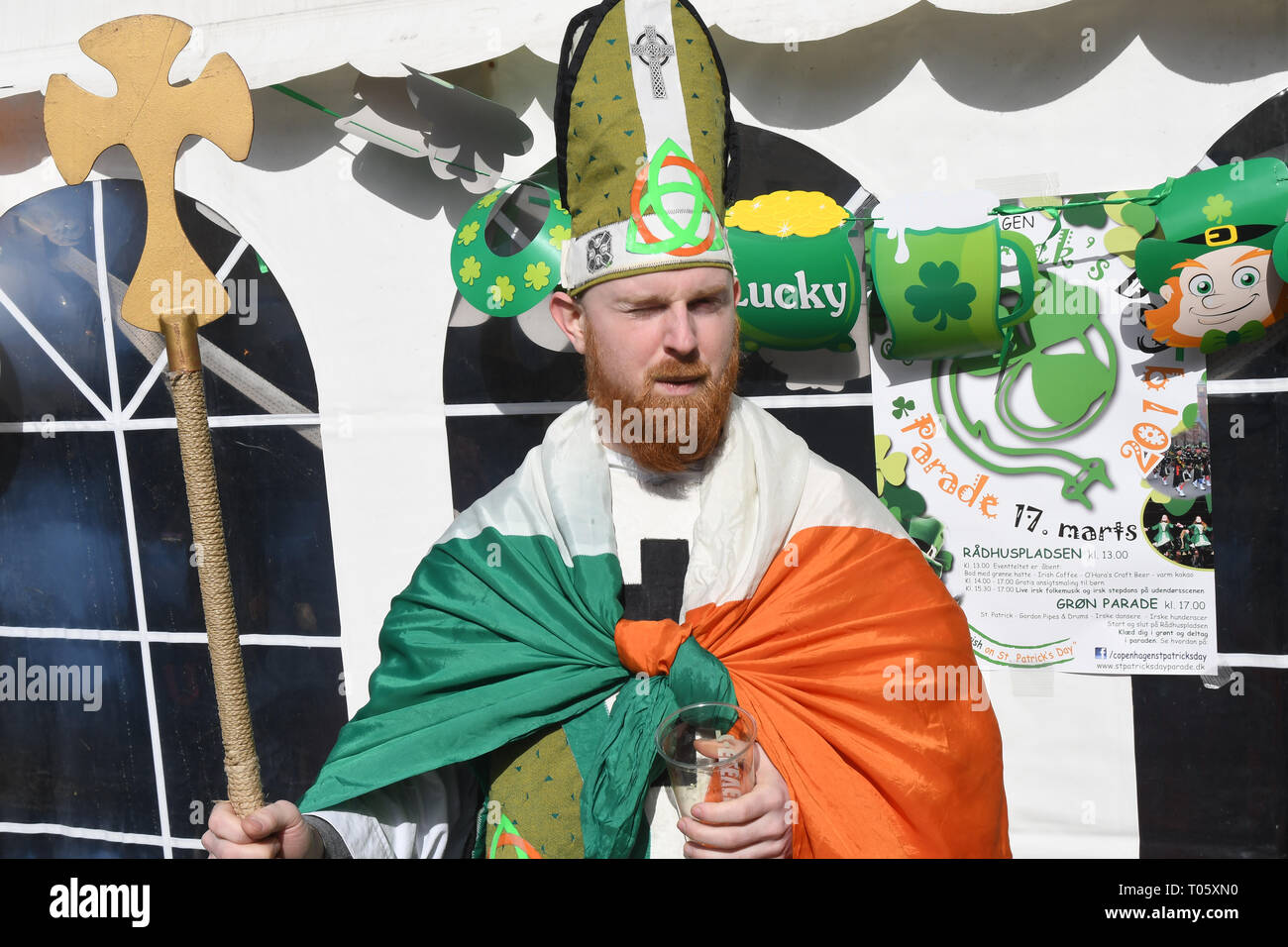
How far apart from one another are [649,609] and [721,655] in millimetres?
227

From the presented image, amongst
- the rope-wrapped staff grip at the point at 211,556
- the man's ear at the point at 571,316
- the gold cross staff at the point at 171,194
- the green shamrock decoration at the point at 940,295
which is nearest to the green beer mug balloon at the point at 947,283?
the green shamrock decoration at the point at 940,295

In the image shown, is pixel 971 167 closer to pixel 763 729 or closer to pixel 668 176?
pixel 668 176

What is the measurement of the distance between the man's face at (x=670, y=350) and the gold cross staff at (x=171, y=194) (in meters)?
0.75

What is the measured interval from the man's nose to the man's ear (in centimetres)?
22

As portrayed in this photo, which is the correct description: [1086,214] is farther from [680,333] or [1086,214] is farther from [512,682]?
[512,682]

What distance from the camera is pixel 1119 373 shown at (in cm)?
247

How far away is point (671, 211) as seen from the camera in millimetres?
1805

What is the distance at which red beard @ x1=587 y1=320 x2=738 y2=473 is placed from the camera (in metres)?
1.84

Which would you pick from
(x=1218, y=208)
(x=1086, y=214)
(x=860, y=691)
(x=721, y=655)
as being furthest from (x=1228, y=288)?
(x=721, y=655)

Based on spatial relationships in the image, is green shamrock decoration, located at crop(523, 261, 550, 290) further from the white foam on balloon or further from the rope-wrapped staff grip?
the rope-wrapped staff grip

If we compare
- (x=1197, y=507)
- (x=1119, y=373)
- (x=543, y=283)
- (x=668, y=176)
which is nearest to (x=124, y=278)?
(x=543, y=283)

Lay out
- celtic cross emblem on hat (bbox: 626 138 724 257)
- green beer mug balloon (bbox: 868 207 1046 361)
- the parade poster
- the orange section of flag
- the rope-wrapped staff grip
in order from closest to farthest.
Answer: the rope-wrapped staff grip
the orange section of flag
celtic cross emblem on hat (bbox: 626 138 724 257)
green beer mug balloon (bbox: 868 207 1046 361)
the parade poster

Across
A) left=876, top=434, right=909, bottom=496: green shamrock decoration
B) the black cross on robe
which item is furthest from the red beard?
left=876, top=434, right=909, bottom=496: green shamrock decoration
